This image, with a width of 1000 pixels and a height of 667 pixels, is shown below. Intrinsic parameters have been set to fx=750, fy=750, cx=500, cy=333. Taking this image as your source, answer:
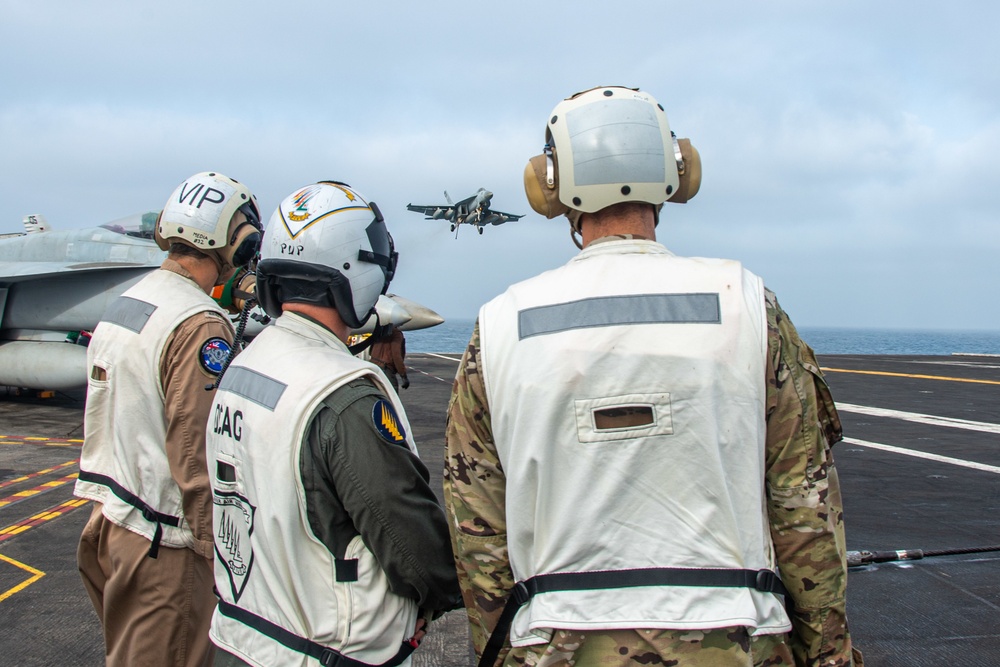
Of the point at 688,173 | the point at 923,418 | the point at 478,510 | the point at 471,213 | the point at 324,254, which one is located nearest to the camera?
the point at 478,510

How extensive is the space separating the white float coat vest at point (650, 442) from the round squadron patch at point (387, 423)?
43 cm

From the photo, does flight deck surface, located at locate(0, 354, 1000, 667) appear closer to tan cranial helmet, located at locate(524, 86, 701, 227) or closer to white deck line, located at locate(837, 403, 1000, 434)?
white deck line, located at locate(837, 403, 1000, 434)

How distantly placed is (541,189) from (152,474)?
6.62ft

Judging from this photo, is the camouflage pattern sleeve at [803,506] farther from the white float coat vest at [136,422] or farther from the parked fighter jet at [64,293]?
the parked fighter jet at [64,293]

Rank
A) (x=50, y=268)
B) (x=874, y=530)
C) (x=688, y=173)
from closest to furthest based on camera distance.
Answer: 1. (x=688, y=173)
2. (x=874, y=530)
3. (x=50, y=268)

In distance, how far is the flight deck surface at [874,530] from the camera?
4.20m

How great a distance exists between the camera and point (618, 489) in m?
1.72

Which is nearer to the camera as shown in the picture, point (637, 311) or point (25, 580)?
point (637, 311)

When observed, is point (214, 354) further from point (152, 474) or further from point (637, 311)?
point (637, 311)

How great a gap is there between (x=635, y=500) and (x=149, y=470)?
7.19ft

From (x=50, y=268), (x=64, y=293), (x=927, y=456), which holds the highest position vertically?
(x=50, y=268)

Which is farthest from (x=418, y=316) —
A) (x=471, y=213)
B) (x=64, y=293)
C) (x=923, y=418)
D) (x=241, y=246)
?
(x=471, y=213)

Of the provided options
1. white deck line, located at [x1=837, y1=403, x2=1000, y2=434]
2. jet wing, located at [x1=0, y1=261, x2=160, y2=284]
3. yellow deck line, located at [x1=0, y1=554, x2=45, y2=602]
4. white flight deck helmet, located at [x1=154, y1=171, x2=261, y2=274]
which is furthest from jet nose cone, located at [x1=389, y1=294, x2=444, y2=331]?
white flight deck helmet, located at [x1=154, y1=171, x2=261, y2=274]

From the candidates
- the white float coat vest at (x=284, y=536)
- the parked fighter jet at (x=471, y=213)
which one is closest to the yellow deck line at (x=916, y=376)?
the white float coat vest at (x=284, y=536)
